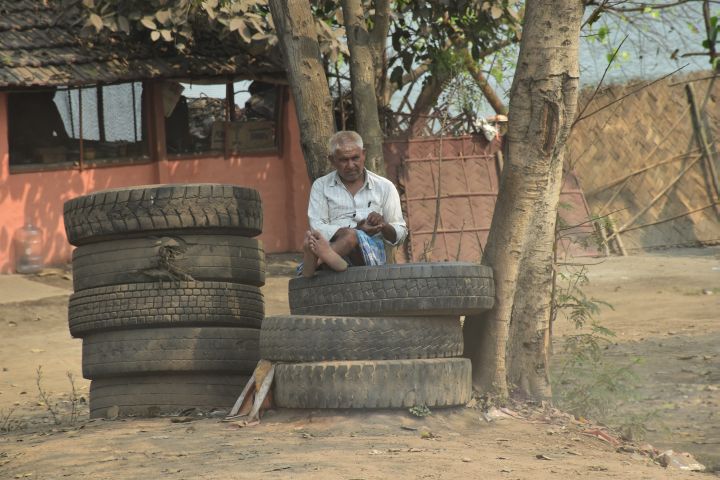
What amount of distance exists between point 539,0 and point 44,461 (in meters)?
3.72

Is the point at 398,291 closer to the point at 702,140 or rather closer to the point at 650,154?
the point at 650,154


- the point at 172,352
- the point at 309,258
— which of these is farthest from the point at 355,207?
the point at 172,352

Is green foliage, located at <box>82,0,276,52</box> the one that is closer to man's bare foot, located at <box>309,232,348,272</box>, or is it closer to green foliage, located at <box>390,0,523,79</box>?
green foliage, located at <box>390,0,523,79</box>

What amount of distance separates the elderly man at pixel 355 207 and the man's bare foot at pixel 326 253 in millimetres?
264

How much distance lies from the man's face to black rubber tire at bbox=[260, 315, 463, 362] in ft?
3.36

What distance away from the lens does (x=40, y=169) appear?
15156 millimetres

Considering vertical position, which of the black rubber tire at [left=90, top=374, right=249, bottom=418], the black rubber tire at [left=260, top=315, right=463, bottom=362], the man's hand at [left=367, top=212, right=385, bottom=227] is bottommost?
the black rubber tire at [left=90, top=374, right=249, bottom=418]

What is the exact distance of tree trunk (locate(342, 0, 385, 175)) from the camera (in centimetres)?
757

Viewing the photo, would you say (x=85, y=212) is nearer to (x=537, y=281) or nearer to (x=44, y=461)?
(x=44, y=461)

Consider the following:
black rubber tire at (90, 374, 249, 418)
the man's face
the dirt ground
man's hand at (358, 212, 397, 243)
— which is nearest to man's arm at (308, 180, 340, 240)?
the man's face

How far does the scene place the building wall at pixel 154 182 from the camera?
48.4 feet

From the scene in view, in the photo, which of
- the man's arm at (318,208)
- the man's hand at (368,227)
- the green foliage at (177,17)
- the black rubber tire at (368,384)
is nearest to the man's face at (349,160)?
the man's arm at (318,208)

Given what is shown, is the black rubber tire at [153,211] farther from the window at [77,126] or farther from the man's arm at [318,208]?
the window at [77,126]

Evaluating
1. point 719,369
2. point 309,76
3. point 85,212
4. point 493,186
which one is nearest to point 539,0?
point 309,76
